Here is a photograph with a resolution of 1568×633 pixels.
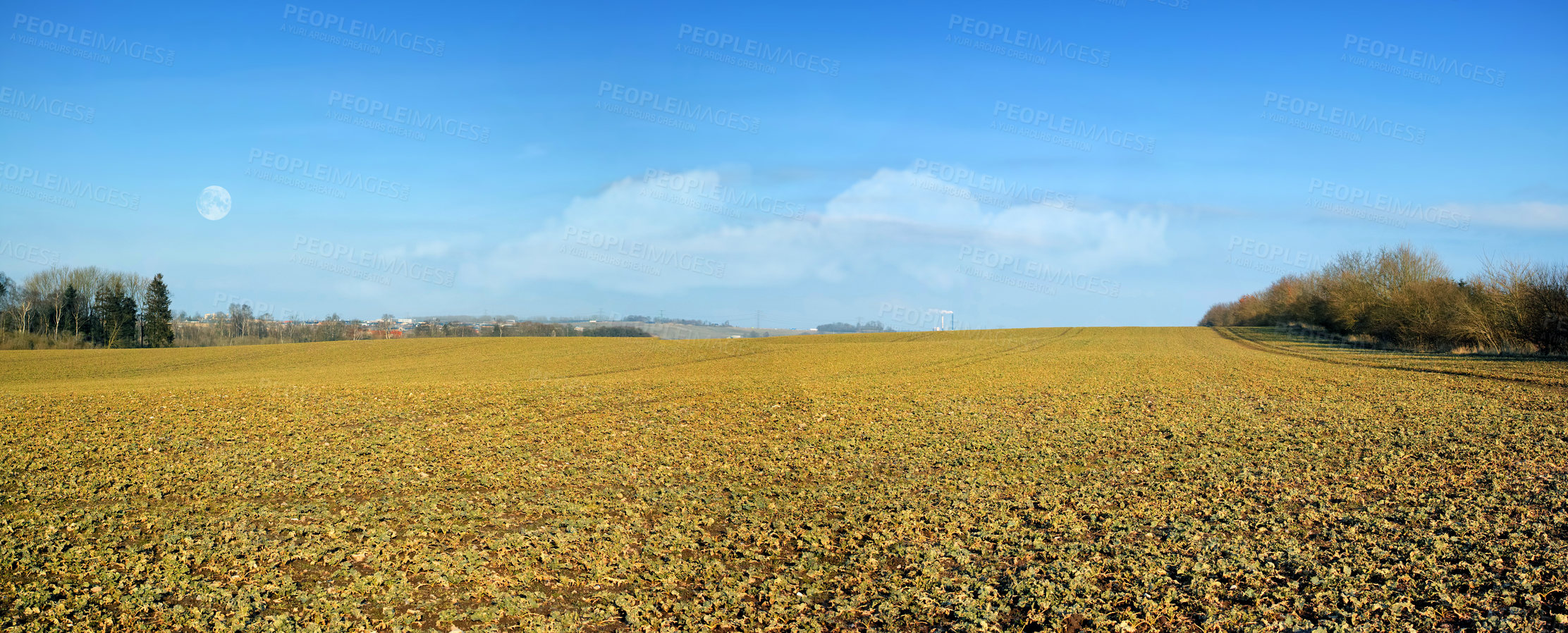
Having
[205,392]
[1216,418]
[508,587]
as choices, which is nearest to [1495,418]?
[1216,418]

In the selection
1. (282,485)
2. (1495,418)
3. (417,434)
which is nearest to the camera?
(282,485)

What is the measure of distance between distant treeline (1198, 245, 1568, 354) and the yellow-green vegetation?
15.6m

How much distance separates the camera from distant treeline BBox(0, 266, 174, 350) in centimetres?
5847

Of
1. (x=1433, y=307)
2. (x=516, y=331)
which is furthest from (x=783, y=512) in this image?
(x=516, y=331)

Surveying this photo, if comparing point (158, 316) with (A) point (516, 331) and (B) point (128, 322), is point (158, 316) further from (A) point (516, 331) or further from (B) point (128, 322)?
(A) point (516, 331)

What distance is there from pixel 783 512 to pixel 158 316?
72477 mm

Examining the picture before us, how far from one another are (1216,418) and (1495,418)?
4035 mm

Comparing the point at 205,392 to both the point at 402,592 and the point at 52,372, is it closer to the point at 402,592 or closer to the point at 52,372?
the point at 402,592

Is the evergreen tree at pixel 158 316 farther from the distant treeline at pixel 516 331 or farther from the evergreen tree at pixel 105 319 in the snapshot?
the distant treeline at pixel 516 331

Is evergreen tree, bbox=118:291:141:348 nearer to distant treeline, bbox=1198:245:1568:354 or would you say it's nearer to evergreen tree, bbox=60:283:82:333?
evergreen tree, bbox=60:283:82:333

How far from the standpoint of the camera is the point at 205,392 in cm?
1605

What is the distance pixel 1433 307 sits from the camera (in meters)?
34.8

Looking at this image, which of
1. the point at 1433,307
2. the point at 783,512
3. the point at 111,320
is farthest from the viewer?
the point at 111,320

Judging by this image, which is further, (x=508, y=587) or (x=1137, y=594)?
(x=508, y=587)
